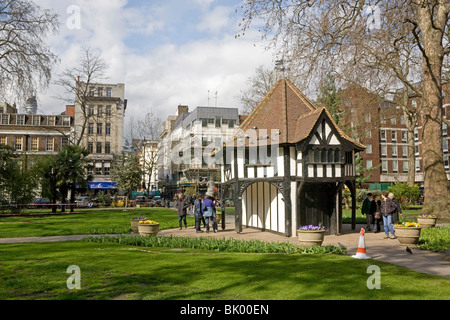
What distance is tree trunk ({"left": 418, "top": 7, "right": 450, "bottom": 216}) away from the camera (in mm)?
A: 21172

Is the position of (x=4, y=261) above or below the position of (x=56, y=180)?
below

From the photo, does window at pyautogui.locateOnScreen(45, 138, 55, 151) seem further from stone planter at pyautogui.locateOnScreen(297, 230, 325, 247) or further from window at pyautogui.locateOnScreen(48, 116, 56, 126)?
stone planter at pyautogui.locateOnScreen(297, 230, 325, 247)

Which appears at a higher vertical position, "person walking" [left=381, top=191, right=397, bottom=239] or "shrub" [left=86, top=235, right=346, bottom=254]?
"person walking" [left=381, top=191, right=397, bottom=239]

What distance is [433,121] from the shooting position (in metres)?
21.5

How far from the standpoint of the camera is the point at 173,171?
253ft

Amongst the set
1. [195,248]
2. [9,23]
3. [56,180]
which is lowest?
[195,248]

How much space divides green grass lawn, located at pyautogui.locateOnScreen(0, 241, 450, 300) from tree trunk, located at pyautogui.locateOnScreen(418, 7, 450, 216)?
12793 millimetres

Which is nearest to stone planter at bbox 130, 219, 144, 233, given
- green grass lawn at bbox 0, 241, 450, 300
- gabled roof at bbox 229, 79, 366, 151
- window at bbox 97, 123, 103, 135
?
gabled roof at bbox 229, 79, 366, 151

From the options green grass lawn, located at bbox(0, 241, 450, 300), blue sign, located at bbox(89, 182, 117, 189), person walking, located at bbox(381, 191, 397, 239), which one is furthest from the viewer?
blue sign, located at bbox(89, 182, 117, 189)

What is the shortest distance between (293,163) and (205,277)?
11074 millimetres

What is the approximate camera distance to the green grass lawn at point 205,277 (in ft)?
24.1
